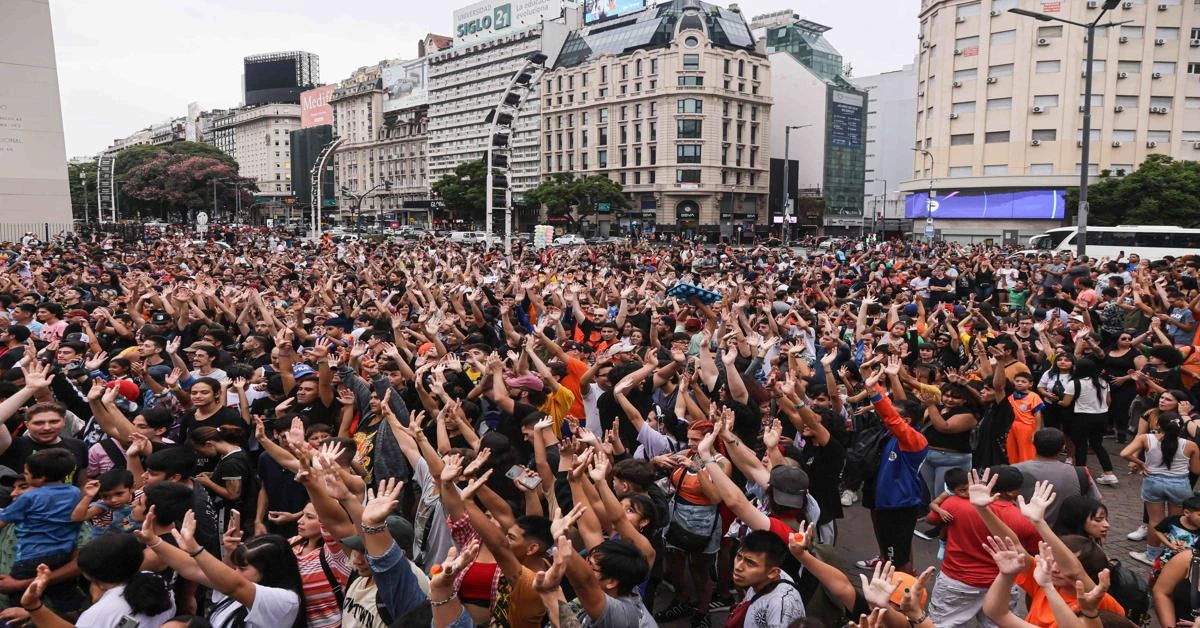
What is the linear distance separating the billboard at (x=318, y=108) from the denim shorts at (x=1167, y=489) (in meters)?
130

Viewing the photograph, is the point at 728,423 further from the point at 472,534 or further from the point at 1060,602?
the point at 1060,602

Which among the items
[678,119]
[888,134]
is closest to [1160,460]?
[678,119]

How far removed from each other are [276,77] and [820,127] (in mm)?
103707

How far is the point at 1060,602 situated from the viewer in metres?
3.05

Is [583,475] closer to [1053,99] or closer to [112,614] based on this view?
[112,614]

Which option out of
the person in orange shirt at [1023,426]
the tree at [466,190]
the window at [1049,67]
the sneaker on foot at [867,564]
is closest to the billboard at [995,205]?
the window at [1049,67]

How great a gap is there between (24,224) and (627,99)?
5547cm

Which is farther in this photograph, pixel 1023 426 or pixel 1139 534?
pixel 1139 534

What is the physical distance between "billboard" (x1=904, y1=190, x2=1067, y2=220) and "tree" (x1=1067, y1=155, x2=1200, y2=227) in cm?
635

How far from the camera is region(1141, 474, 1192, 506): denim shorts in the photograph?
19.6 feet

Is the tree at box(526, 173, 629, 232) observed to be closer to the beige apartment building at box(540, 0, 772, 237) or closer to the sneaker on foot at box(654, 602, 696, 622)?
the beige apartment building at box(540, 0, 772, 237)

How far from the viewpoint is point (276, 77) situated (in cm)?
14138

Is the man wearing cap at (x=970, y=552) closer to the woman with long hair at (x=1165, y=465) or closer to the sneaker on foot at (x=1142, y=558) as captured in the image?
the woman with long hair at (x=1165, y=465)

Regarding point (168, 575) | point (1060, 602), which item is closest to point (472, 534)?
point (168, 575)
